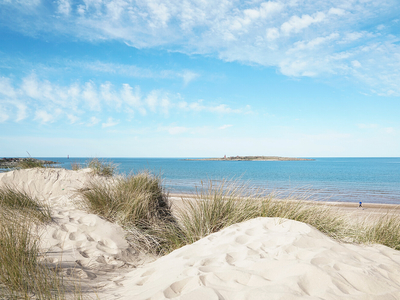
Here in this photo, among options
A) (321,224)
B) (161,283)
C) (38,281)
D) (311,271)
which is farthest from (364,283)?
(38,281)

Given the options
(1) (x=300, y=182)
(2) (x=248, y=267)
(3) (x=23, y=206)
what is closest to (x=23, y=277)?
(2) (x=248, y=267)

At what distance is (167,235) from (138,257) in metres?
0.60

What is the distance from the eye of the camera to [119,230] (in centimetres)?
464

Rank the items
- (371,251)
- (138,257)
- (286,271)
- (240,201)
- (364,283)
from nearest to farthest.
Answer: (364,283), (286,271), (371,251), (138,257), (240,201)

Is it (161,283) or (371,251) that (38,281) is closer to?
(161,283)

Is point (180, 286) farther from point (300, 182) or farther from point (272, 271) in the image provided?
point (300, 182)

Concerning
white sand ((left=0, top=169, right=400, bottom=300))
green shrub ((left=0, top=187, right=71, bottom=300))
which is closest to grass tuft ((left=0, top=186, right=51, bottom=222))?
white sand ((left=0, top=169, right=400, bottom=300))

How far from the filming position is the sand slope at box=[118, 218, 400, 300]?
1990 mm

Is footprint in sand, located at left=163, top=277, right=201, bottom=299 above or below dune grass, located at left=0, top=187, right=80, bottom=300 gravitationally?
below

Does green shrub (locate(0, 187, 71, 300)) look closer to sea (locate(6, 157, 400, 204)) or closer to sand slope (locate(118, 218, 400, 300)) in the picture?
sand slope (locate(118, 218, 400, 300))

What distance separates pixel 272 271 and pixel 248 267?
0.23 metres

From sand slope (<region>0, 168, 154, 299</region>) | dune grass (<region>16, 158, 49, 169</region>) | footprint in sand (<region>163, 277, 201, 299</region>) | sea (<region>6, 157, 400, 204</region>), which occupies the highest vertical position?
dune grass (<region>16, 158, 49, 169</region>)

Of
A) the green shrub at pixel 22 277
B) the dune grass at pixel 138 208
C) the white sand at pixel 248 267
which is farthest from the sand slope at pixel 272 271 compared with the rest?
the dune grass at pixel 138 208

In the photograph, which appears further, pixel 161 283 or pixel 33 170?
pixel 33 170
